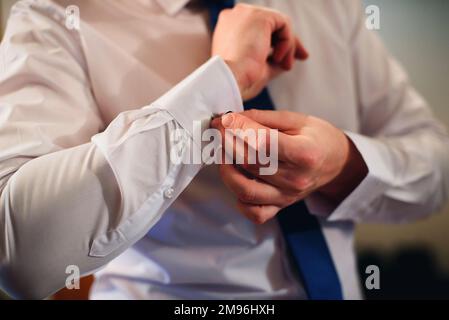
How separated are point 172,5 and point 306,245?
36 cm

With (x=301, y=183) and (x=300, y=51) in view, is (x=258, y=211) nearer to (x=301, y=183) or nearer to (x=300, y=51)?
(x=301, y=183)

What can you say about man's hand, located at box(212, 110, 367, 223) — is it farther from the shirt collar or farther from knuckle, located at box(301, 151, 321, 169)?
the shirt collar

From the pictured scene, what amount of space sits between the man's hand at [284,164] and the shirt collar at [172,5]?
0.20 m

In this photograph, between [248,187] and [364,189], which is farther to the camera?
[364,189]

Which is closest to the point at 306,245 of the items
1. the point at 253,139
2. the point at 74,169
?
the point at 253,139

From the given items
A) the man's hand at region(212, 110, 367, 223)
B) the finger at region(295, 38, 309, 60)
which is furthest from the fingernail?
the finger at region(295, 38, 309, 60)

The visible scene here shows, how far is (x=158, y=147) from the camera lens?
428 millimetres

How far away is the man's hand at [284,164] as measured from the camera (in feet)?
1.46

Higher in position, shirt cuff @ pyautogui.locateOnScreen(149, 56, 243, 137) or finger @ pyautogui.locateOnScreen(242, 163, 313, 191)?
shirt cuff @ pyautogui.locateOnScreen(149, 56, 243, 137)

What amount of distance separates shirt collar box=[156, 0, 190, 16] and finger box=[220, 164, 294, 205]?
9.3 inches

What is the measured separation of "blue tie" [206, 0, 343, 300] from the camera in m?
0.56
